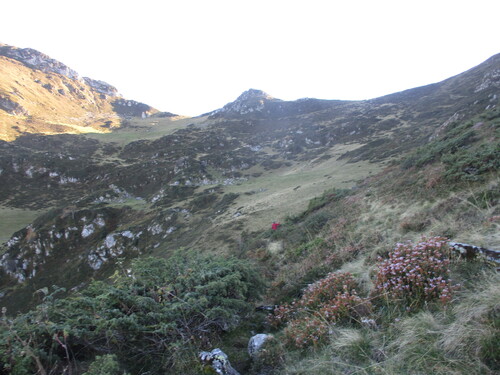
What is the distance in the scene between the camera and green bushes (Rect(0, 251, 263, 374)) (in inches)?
132

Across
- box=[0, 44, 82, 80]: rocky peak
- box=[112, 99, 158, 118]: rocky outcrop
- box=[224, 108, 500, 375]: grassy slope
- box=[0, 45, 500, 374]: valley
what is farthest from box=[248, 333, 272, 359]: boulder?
box=[0, 44, 82, 80]: rocky peak

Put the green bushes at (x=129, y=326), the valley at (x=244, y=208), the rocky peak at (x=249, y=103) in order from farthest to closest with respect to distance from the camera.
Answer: the rocky peak at (x=249, y=103) → the valley at (x=244, y=208) → the green bushes at (x=129, y=326)

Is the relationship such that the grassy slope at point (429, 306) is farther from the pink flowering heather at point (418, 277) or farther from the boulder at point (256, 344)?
the boulder at point (256, 344)

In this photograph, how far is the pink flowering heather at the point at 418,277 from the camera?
3.61 meters

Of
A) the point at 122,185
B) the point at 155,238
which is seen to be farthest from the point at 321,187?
the point at 122,185

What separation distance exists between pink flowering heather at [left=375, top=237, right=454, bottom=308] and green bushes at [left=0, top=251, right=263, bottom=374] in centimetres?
281

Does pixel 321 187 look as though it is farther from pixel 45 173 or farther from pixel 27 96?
pixel 27 96

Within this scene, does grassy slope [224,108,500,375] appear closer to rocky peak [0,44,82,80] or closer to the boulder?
the boulder

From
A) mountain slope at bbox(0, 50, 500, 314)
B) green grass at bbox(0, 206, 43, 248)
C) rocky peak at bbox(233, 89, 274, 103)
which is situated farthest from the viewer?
rocky peak at bbox(233, 89, 274, 103)

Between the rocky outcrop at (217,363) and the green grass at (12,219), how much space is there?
2294 inches

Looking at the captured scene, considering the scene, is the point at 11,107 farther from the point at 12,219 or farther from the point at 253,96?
the point at 253,96

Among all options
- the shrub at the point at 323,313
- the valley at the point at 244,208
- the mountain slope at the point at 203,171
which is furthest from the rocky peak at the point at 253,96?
the shrub at the point at 323,313

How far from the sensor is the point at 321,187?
29094 mm

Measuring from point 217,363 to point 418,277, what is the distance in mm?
3387
